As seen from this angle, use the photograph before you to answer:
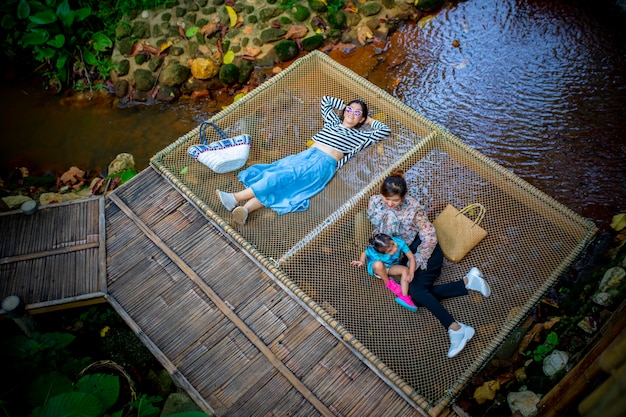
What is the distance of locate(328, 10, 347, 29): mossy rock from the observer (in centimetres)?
633

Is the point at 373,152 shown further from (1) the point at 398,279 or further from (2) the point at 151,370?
(2) the point at 151,370

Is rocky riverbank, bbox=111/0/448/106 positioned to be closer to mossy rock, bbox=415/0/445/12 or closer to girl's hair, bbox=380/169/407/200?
mossy rock, bbox=415/0/445/12

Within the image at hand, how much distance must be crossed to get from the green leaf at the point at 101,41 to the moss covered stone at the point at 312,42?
8.70 feet

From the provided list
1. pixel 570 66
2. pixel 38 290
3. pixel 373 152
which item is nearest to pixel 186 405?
pixel 38 290

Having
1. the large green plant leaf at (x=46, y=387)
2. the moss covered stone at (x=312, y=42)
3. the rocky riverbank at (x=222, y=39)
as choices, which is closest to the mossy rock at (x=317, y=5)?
the rocky riverbank at (x=222, y=39)

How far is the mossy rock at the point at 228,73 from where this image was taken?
602 cm

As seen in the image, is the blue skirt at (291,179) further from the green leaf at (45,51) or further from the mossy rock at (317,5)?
the green leaf at (45,51)

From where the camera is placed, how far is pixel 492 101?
18.9 feet

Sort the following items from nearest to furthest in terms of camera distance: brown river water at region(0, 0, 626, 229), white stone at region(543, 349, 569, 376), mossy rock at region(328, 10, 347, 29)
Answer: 1. white stone at region(543, 349, 569, 376)
2. brown river water at region(0, 0, 626, 229)
3. mossy rock at region(328, 10, 347, 29)

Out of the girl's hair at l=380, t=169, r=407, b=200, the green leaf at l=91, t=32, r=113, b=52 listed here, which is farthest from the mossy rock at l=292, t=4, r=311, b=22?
the girl's hair at l=380, t=169, r=407, b=200

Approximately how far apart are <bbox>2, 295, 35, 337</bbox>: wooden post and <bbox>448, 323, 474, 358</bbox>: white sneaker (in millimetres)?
3375

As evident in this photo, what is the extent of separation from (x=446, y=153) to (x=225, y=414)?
308cm

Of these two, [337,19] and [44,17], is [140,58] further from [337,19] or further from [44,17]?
[337,19]

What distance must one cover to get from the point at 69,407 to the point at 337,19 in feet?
18.2
